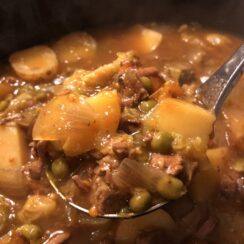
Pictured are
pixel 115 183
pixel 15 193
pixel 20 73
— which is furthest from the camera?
pixel 20 73

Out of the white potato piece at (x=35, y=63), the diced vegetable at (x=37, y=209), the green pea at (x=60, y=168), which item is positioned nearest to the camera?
the green pea at (x=60, y=168)

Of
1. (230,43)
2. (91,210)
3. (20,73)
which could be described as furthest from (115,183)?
(230,43)

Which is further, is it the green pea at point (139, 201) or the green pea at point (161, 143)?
the green pea at point (161, 143)

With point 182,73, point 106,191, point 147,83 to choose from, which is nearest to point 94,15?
point 182,73

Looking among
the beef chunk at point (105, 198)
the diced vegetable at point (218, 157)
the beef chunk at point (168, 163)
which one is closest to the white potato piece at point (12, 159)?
the beef chunk at point (105, 198)

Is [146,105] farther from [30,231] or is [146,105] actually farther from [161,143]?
[30,231]

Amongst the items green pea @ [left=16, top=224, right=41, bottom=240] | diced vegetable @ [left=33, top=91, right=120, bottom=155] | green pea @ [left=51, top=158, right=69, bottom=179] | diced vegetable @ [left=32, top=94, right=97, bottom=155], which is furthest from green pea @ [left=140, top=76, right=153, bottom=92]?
green pea @ [left=16, top=224, right=41, bottom=240]

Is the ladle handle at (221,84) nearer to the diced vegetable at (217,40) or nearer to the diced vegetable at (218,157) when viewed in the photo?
the diced vegetable at (218,157)

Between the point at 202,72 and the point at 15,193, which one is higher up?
the point at 202,72

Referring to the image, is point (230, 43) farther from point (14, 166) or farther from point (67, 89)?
point (14, 166)
